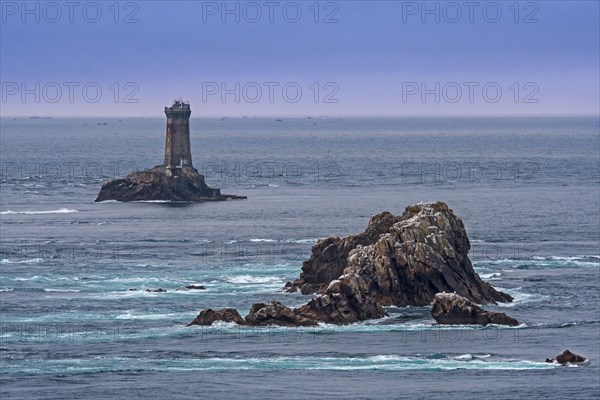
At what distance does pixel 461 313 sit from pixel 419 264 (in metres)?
7.01

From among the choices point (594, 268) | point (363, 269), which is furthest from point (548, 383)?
point (594, 268)

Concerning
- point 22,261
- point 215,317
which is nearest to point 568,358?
point 215,317

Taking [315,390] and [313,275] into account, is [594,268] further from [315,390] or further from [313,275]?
[315,390]

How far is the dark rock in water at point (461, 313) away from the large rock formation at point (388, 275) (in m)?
4.07

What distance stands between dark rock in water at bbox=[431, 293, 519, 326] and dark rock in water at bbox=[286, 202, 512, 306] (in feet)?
16.6

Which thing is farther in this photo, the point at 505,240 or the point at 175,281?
the point at 505,240

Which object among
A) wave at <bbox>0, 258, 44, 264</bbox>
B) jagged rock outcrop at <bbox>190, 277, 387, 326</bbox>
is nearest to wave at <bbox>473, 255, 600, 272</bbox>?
jagged rock outcrop at <bbox>190, 277, 387, 326</bbox>

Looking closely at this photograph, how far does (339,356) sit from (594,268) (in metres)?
39.8

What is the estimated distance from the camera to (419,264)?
361 feet

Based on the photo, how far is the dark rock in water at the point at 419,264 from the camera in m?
110

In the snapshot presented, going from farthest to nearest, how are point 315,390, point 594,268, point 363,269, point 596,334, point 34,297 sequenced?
1. point 594,268
2. point 34,297
3. point 363,269
4. point 596,334
5. point 315,390

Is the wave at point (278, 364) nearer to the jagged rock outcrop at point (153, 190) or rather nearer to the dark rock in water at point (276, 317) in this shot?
the dark rock in water at point (276, 317)

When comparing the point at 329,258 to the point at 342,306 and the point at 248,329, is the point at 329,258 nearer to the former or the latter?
the point at 342,306

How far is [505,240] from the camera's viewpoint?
151 m
